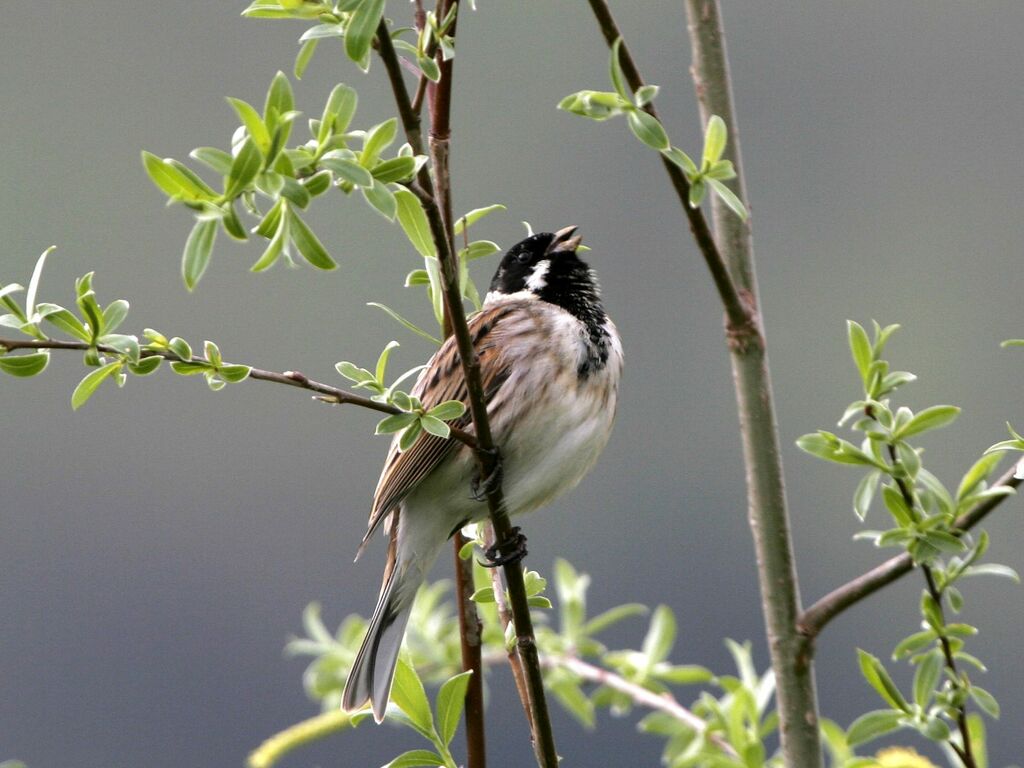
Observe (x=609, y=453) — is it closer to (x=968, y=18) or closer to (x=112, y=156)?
(x=112, y=156)

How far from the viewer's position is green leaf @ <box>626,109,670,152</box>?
161 cm

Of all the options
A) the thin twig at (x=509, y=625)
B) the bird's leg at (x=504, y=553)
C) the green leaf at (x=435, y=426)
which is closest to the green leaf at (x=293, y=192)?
the green leaf at (x=435, y=426)

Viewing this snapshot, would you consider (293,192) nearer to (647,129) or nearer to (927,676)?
(647,129)

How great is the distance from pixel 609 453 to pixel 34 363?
2442 centimetres

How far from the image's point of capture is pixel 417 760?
71.6 inches

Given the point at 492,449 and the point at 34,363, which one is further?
the point at 492,449

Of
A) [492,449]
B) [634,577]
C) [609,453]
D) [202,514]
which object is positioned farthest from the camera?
[202,514]

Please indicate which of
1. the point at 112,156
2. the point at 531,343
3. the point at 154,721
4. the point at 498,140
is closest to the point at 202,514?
the point at 154,721

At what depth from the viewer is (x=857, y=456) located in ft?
5.96

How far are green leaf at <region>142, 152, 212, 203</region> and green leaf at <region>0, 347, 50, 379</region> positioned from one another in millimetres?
306

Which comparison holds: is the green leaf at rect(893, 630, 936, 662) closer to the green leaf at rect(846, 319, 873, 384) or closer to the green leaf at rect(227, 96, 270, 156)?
Answer: the green leaf at rect(846, 319, 873, 384)

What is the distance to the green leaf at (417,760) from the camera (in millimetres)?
1802

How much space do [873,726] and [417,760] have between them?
0.58 m

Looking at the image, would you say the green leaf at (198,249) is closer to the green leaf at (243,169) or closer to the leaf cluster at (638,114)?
the green leaf at (243,169)
